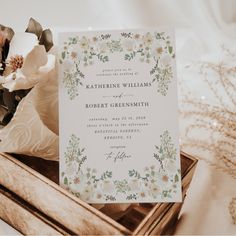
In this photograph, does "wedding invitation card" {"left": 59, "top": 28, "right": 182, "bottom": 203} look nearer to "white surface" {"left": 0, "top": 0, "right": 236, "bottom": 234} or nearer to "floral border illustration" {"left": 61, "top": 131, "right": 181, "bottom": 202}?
"floral border illustration" {"left": 61, "top": 131, "right": 181, "bottom": 202}

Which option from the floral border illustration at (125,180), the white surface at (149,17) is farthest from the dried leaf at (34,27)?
the white surface at (149,17)

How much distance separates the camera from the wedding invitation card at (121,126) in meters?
0.72

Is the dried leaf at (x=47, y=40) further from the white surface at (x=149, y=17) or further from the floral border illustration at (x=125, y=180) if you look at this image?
the white surface at (x=149, y=17)

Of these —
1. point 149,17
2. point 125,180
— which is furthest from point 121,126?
point 149,17

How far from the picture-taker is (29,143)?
75 cm

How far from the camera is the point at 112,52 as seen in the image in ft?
2.39

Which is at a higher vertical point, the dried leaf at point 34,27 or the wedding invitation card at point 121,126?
the dried leaf at point 34,27

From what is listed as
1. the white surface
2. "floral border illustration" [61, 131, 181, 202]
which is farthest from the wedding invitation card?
the white surface

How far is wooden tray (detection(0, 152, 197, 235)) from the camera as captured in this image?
0.68 metres

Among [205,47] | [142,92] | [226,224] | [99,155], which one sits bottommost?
[226,224]

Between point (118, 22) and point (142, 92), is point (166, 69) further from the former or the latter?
point (118, 22)

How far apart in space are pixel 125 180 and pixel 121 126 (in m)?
0.10

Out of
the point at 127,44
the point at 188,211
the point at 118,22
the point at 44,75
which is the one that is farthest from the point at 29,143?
the point at 118,22

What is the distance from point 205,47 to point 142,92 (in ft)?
2.63
